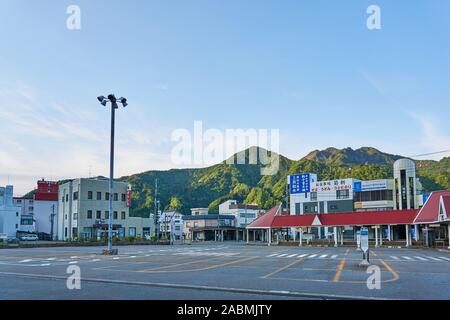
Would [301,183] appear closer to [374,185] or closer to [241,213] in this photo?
[374,185]

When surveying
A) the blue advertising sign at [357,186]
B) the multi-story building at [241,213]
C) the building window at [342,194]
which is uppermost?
the blue advertising sign at [357,186]

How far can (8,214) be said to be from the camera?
7856cm

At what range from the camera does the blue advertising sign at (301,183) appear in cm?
7450

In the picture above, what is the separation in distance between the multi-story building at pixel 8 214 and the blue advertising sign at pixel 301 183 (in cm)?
4764

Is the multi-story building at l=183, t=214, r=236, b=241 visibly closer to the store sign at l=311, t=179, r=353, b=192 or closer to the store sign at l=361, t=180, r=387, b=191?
the store sign at l=311, t=179, r=353, b=192

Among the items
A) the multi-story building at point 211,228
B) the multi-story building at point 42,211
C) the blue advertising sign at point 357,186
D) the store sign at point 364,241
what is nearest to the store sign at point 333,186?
the blue advertising sign at point 357,186

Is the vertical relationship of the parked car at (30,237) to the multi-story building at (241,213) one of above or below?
below

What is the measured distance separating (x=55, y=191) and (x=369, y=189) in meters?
61.7

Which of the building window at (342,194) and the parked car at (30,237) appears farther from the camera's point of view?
the building window at (342,194)

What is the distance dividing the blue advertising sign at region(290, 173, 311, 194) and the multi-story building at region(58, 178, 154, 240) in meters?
26.5

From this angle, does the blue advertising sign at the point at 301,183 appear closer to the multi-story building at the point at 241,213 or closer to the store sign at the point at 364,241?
the multi-story building at the point at 241,213

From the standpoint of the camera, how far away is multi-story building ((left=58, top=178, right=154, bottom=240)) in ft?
217
